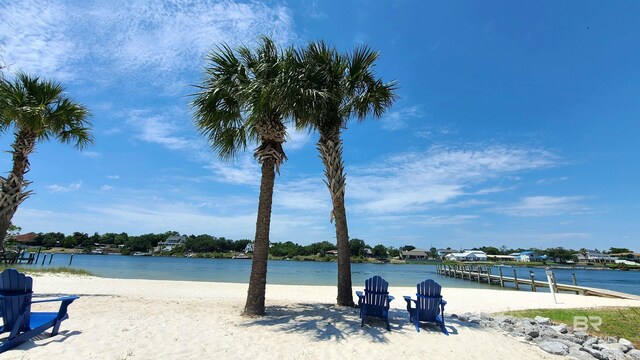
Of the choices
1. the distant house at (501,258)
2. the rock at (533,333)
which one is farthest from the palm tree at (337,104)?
the distant house at (501,258)

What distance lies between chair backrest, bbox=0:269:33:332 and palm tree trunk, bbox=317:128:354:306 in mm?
6184

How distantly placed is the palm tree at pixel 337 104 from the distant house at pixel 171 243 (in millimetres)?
110782

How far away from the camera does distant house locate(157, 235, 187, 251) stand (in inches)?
4306

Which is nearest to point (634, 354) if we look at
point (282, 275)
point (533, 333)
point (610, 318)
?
point (533, 333)

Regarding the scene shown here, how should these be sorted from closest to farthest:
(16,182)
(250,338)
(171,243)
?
(250,338) < (16,182) < (171,243)

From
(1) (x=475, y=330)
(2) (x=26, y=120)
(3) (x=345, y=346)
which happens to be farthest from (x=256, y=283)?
(2) (x=26, y=120)

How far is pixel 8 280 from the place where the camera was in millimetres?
4801

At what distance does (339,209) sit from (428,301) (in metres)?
3.16

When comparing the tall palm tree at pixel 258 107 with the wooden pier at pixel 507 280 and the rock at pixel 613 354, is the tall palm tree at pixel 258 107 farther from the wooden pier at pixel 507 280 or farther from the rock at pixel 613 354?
the wooden pier at pixel 507 280

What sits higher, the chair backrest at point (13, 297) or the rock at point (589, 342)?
the chair backrest at point (13, 297)

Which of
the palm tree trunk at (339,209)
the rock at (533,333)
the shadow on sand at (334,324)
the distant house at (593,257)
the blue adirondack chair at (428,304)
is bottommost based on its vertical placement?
the rock at (533,333)

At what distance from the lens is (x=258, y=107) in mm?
7633

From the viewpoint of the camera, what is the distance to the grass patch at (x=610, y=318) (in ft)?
25.0

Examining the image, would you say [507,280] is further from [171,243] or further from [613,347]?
[171,243]
